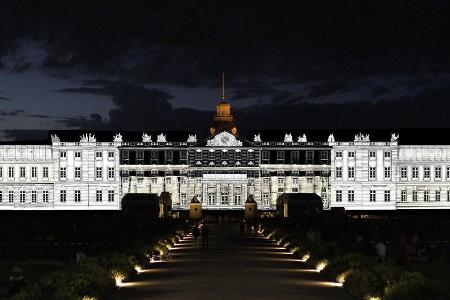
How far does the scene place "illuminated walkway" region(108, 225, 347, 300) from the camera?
26891 millimetres

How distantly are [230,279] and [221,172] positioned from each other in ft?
358

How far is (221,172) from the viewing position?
5522 inches

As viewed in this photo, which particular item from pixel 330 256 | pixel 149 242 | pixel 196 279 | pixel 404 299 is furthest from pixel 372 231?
pixel 404 299

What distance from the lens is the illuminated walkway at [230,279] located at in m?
26.9

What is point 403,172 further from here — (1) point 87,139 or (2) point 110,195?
(1) point 87,139

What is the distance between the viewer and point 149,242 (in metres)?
43.9

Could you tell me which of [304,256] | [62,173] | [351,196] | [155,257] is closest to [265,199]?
[351,196]

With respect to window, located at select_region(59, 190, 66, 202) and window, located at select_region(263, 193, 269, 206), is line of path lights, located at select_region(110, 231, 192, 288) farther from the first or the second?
window, located at select_region(59, 190, 66, 202)

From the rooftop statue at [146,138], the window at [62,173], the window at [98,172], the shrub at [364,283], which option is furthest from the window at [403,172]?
the shrub at [364,283]

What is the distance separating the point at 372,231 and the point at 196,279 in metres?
34.8

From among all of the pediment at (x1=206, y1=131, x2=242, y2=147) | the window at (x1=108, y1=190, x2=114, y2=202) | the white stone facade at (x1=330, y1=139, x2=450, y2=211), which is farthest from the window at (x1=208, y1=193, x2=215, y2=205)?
the white stone facade at (x1=330, y1=139, x2=450, y2=211)

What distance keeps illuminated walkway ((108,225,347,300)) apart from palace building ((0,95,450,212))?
9485cm

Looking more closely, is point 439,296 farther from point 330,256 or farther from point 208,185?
point 208,185

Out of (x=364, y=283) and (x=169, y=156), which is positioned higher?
(x=169, y=156)
